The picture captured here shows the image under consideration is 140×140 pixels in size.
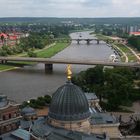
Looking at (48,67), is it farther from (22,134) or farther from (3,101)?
(22,134)

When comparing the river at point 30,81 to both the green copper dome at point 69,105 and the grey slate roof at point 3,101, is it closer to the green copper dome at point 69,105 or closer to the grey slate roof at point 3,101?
the grey slate roof at point 3,101

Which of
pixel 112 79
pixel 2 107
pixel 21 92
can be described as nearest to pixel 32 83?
pixel 21 92

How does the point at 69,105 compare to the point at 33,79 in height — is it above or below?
above

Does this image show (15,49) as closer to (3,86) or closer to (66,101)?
(3,86)

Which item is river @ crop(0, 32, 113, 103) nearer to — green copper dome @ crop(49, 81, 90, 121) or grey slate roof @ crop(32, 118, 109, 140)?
grey slate roof @ crop(32, 118, 109, 140)

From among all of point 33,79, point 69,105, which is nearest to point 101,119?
point 69,105

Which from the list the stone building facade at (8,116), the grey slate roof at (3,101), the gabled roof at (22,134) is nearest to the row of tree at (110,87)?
the stone building facade at (8,116)
